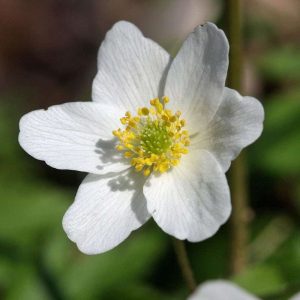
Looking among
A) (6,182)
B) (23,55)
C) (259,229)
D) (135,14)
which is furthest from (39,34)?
(259,229)

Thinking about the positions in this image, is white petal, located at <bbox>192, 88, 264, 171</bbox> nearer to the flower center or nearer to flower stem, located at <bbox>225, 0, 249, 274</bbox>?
the flower center

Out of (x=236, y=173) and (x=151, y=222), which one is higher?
(x=236, y=173)

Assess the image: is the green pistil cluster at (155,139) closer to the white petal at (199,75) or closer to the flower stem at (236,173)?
the white petal at (199,75)

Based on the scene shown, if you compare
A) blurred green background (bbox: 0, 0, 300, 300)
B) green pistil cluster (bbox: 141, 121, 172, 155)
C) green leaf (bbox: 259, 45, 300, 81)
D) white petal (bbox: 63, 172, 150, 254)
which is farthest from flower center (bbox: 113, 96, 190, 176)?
green leaf (bbox: 259, 45, 300, 81)

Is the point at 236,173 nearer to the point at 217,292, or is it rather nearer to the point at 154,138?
the point at 154,138

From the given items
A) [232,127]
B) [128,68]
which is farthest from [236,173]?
[128,68]

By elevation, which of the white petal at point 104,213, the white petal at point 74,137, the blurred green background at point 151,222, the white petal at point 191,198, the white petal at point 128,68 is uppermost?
the white petal at point 128,68

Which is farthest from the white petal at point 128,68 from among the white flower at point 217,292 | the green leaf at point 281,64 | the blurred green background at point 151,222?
the green leaf at point 281,64
